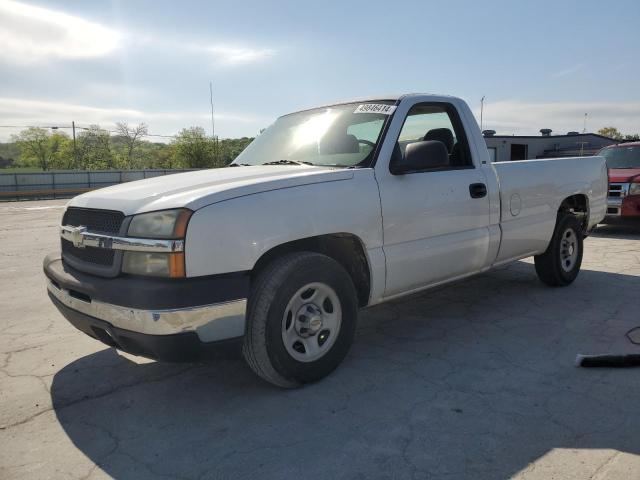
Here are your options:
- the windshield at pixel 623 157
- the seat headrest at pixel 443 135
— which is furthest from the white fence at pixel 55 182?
the seat headrest at pixel 443 135

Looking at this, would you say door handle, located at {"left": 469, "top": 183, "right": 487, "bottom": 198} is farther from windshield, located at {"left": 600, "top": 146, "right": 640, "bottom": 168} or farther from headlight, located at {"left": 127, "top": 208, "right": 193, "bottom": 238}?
windshield, located at {"left": 600, "top": 146, "right": 640, "bottom": 168}

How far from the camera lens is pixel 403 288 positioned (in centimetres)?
364

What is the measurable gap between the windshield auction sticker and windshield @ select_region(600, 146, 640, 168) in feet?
27.3

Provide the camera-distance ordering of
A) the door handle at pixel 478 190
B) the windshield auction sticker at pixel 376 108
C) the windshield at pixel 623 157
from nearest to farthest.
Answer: the windshield auction sticker at pixel 376 108 < the door handle at pixel 478 190 < the windshield at pixel 623 157

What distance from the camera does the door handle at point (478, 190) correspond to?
13.3ft

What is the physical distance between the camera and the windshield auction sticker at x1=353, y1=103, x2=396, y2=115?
3.76 metres

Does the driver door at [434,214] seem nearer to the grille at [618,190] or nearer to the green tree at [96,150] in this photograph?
the grille at [618,190]

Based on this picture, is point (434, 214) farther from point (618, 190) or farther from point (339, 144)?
point (618, 190)

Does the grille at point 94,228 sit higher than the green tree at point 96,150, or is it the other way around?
the green tree at point 96,150

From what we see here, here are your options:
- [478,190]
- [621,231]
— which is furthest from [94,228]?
[621,231]

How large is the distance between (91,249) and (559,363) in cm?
316

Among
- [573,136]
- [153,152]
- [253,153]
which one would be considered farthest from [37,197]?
[153,152]

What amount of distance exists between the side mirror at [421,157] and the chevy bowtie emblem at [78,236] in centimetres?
Result: 203

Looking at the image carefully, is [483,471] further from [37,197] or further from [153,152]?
[153,152]
